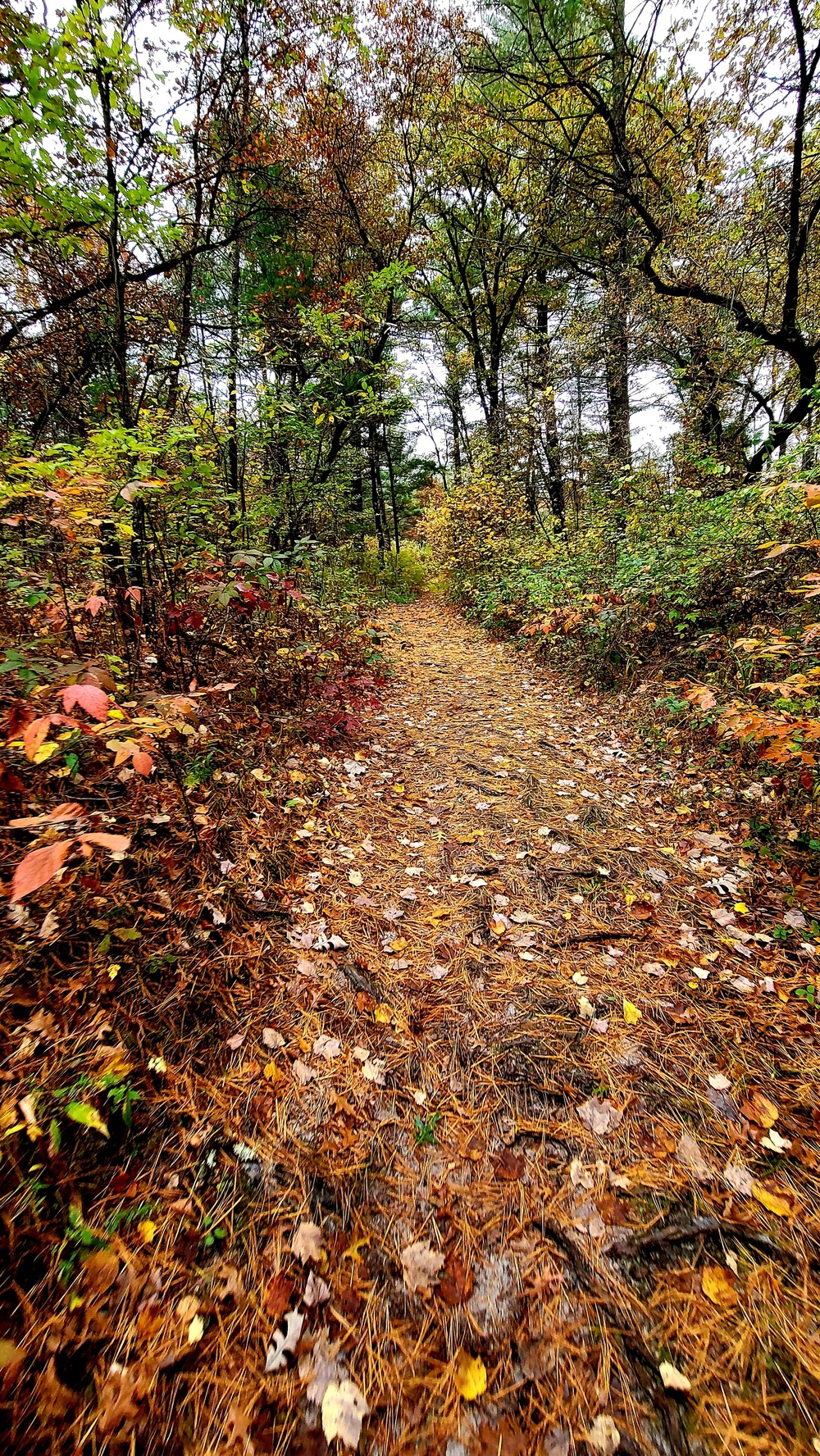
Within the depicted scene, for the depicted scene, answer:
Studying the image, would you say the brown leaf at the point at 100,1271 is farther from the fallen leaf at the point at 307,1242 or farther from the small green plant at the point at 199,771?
the small green plant at the point at 199,771

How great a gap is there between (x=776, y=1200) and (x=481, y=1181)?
3.18 ft

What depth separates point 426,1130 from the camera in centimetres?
191

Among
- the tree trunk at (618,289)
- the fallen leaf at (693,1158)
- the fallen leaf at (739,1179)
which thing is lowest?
the fallen leaf at (739,1179)

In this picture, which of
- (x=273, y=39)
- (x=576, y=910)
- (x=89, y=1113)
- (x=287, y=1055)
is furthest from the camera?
(x=273, y=39)

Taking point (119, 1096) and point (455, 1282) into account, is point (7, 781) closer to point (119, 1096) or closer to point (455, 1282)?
point (119, 1096)

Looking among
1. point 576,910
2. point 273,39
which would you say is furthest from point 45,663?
point 273,39

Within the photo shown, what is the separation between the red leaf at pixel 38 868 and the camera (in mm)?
1337

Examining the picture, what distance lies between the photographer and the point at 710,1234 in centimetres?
161

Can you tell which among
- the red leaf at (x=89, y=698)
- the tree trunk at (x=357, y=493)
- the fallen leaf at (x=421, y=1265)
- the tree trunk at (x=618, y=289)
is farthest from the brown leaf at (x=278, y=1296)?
the tree trunk at (x=357, y=493)

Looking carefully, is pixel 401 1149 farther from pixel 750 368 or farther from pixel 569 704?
pixel 750 368

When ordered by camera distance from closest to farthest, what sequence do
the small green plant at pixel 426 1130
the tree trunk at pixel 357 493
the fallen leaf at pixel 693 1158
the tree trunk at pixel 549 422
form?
the fallen leaf at pixel 693 1158
the small green plant at pixel 426 1130
the tree trunk at pixel 549 422
the tree trunk at pixel 357 493

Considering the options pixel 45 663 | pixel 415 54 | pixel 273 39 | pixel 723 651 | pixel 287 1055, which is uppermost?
pixel 415 54

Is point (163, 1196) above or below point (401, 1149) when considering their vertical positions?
above

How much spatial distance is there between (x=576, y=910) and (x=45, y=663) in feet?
9.66
